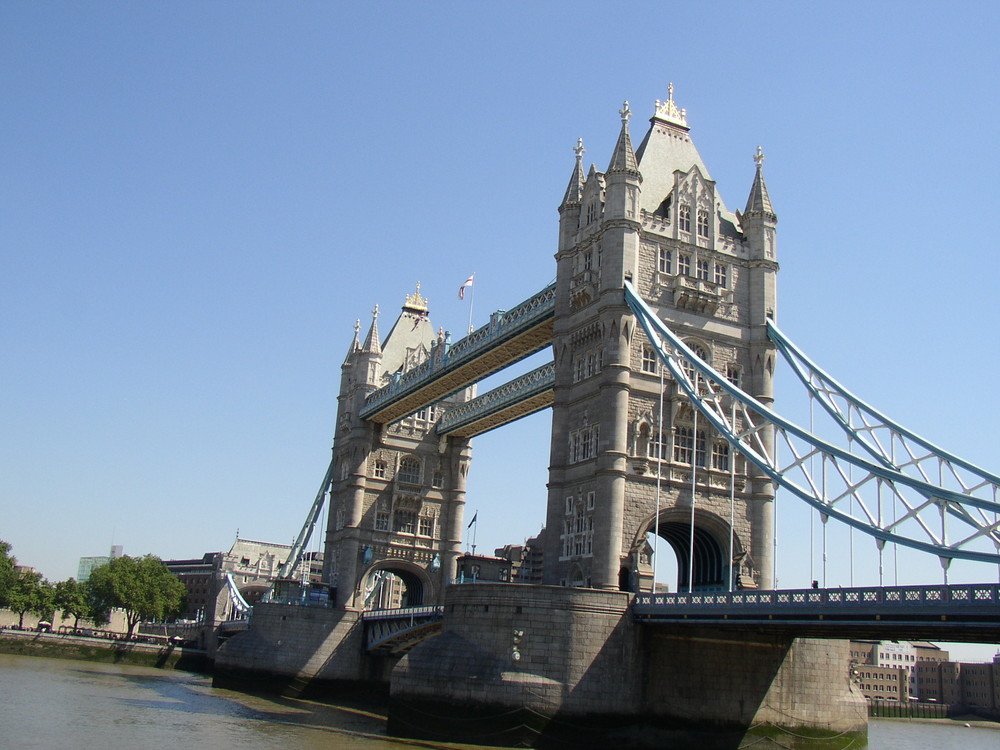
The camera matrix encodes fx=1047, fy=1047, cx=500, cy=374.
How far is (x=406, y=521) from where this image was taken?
69.6 metres

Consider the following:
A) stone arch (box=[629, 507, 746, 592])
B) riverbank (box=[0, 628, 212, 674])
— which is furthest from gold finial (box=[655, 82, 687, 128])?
riverbank (box=[0, 628, 212, 674])

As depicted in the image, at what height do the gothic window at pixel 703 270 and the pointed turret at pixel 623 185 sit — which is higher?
the pointed turret at pixel 623 185

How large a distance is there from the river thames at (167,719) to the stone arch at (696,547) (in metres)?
10.7

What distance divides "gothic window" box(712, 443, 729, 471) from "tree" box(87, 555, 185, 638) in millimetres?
76755

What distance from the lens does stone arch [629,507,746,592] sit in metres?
40.5

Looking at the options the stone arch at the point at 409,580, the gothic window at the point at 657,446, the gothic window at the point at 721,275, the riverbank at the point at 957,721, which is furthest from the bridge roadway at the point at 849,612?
the riverbank at the point at 957,721

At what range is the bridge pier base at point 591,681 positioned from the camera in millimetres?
34812

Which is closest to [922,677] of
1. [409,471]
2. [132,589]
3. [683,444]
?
[409,471]

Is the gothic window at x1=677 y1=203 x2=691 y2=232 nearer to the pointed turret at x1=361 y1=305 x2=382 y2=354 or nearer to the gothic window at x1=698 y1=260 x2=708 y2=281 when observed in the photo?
the gothic window at x1=698 y1=260 x2=708 y2=281

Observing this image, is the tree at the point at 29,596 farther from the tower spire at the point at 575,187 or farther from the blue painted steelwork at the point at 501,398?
the tower spire at the point at 575,187

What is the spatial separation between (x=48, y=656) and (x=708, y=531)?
6224cm

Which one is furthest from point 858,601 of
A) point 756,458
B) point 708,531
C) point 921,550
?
point 708,531

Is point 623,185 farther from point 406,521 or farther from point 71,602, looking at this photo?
point 71,602

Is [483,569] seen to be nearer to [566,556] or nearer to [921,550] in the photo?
[566,556]
